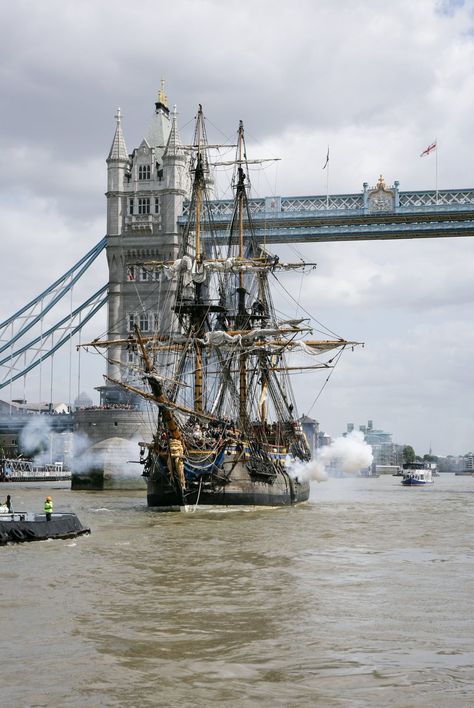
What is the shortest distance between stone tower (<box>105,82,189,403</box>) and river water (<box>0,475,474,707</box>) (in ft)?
173

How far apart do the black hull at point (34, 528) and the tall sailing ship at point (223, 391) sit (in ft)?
46.1

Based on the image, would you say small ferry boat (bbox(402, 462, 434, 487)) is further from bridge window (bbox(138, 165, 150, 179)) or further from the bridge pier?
the bridge pier

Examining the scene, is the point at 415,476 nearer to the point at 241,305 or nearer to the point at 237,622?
the point at 241,305

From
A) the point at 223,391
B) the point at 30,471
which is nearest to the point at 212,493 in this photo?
the point at 223,391

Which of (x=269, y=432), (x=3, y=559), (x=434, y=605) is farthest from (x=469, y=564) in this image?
(x=269, y=432)

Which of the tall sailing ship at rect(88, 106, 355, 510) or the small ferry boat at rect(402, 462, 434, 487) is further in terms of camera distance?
the small ferry boat at rect(402, 462, 434, 487)

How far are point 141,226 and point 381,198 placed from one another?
20.8m

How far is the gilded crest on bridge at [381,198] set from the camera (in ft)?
261

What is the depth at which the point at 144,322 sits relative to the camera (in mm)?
86062

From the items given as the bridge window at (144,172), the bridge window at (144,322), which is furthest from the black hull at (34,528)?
the bridge window at (144,172)

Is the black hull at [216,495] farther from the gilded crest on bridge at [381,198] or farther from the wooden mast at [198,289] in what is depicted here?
the gilded crest on bridge at [381,198]

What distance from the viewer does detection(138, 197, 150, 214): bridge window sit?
3420 inches

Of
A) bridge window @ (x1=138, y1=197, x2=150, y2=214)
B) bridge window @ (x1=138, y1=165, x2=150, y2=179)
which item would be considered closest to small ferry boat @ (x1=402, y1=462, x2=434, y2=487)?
bridge window @ (x1=138, y1=197, x2=150, y2=214)

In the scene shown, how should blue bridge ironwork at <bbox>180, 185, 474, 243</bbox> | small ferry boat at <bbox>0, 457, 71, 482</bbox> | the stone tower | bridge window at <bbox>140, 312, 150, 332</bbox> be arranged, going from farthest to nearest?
small ferry boat at <bbox>0, 457, 71, 482</bbox>
bridge window at <bbox>140, 312, 150, 332</bbox>
the stone tower
blue bridge ironwork at <bbox>180, 185, 474, 243</bbox>
